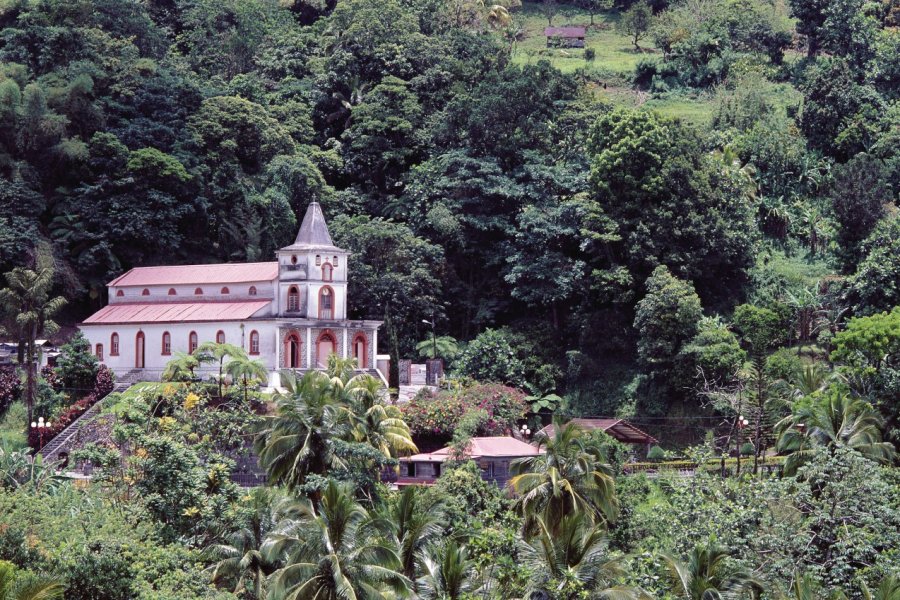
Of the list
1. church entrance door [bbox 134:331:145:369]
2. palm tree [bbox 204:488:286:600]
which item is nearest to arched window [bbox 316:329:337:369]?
church entrance door [bbox 134:331:145:369]

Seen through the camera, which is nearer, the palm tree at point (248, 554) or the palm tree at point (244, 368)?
the palm tree at point (248, 554)

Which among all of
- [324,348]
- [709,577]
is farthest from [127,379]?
[709,577]

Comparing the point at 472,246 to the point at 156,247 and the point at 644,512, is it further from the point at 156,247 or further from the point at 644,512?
the point at 644,512

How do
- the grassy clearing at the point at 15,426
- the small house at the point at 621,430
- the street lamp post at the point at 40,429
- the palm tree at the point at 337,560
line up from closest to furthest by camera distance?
the palm tree at the point at 337,560 → the street lamp post at the point at 40,429 → the grassy clearing at the point at 15,426 → the small house at the point at 621,430

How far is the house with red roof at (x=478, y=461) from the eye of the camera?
5003 cm

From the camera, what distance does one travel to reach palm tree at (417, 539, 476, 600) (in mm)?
36000

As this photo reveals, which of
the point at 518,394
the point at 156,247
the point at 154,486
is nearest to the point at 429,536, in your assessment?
the point at 154,486

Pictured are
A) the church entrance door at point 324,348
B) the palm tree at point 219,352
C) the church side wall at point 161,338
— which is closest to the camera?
the palm tree at point 219,352

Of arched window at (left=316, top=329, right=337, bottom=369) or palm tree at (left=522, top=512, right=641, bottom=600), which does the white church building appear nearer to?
arched window at (left=316, top=329, right=337, bottom=369)

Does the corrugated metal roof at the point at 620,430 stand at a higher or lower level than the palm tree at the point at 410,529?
lower

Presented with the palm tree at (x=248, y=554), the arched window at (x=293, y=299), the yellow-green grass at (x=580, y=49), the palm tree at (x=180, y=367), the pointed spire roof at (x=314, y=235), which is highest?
the yellow-green grass at (x=580, y=49)

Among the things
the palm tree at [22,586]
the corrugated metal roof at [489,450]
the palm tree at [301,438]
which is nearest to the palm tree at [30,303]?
the palm tree at [301,438]

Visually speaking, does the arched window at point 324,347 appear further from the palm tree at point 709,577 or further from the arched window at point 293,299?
the palm tree at point 709,577

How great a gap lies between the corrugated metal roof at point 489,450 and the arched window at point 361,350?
428 inches
